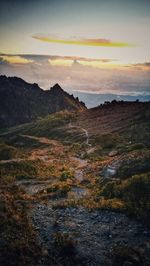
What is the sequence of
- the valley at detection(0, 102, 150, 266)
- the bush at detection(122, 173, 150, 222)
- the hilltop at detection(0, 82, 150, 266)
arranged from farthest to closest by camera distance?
the bush at detection(122, 173, 150, 222) → the valley at detection(0, 102, 150, 266) → the hilltop at detection(0, 82, 150, 266)

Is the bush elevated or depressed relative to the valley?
elevated

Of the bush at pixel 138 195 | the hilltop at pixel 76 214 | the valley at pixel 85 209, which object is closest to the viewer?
the hilltop at pixel 76 214

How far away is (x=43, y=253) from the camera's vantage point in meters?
19.3

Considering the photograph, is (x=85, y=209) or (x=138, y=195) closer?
(x=85, y=209)

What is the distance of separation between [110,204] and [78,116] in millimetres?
103647

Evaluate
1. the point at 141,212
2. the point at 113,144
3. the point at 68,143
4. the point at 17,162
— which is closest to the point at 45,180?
the point at 17,162

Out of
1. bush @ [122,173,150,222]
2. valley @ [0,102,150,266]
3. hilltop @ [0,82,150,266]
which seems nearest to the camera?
hilltop @ [0,82,150,266]

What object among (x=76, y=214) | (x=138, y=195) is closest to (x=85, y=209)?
(x=76, y=214)

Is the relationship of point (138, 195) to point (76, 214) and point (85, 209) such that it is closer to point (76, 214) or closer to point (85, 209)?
point (85, 209)

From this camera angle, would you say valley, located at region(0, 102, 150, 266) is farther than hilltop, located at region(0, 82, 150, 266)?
Yes

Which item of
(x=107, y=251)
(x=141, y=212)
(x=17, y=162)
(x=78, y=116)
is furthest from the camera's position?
(x=78, y=116)

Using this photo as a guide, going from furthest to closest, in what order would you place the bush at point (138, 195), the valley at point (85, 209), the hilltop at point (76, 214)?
the bush at point (138, 195), the valley at point (85, 209), the hilltop at point (76, 214)

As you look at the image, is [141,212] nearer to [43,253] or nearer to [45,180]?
[43,253]

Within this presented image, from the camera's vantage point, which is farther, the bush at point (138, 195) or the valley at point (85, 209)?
the bush at point (138, 195)
